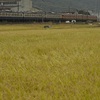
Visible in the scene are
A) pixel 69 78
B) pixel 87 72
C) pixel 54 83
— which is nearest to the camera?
pixel 54 83

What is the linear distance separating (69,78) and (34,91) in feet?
4.39

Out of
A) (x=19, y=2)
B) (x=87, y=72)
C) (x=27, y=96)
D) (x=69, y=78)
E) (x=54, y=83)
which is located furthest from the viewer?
(x=19, y=2)

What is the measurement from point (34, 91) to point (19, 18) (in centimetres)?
9040

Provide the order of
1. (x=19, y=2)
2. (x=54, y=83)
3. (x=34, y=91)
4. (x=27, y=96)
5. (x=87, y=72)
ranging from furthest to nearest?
(x=19, y=2) → (x=87, y=72) → (x=54, y=83) → (x=34, y=91) → (x=27, y=96)

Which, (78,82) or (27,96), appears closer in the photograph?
(27,96)

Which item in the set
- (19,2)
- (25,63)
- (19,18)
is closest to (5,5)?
(19,2)

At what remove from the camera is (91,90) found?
6.34 m

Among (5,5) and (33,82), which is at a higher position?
(5,5)

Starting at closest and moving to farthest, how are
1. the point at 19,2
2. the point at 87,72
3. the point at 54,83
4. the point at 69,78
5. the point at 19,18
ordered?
the point at 54,83, the point at 69,78, the point at 87,72, the point at 19,18, the point at 19,2

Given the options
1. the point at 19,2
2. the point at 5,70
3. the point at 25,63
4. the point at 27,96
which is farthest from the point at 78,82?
the point at 19,2

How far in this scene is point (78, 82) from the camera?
7.10 metres

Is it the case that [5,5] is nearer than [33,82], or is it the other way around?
[33,82]

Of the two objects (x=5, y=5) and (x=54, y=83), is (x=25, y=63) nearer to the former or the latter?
(x=54, y=83)

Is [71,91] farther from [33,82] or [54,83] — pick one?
[33,82]
